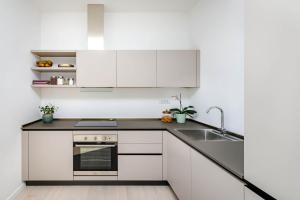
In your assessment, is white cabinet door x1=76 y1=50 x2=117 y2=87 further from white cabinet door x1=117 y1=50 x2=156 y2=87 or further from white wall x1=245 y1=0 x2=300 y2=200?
white wall x1=245 y1=0 x2=300 y2=200

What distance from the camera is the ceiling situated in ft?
10.6

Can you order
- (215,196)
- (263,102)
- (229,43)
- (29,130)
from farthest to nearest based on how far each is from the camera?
(29,130), (229,43), (215,196), (263,102)

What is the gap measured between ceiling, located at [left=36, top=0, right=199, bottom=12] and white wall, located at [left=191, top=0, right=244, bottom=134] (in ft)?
0.90

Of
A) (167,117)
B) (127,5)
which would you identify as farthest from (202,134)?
(127,5)

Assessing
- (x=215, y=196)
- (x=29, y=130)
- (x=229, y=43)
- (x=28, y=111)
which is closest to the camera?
(x=215, y=196)

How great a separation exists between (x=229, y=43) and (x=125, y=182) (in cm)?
229

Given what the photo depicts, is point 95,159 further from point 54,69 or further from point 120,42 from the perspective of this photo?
point 120,42

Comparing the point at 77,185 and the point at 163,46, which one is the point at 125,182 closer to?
the point at 77,185

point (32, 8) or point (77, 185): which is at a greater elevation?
point (32, 8)

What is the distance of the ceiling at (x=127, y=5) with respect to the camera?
10.6 feet

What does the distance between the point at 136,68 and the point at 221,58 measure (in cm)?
129

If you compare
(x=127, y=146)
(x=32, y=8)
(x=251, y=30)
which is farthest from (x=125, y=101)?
(x=251, y=30)

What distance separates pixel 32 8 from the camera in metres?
3.21

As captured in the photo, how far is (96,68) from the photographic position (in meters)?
3.24
